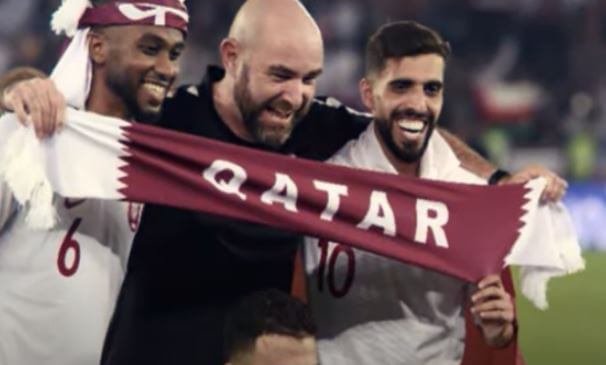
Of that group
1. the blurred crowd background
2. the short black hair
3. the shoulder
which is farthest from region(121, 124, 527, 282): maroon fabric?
the blurred crowd background

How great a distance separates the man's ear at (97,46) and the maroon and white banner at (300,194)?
0.20 metres

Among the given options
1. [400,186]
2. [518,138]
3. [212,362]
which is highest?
[518,138]

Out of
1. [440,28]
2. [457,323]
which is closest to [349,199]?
[457,323]

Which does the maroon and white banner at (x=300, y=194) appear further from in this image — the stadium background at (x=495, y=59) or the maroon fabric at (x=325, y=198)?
the stadium background at (x=495, y=59)

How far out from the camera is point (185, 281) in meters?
3.94

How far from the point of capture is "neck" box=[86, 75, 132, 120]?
3938 mm

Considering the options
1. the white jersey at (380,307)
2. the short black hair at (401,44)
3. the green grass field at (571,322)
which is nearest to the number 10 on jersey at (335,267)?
the white jersey at (380,307)

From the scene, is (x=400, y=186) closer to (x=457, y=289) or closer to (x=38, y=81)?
(x=457, y=289)

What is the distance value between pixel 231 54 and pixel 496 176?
30.0 inches

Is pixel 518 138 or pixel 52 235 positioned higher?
pixel 518 138

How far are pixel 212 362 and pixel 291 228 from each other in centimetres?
40

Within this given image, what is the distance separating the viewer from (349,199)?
3.92m

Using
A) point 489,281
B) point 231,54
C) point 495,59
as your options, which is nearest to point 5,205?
point 231,54

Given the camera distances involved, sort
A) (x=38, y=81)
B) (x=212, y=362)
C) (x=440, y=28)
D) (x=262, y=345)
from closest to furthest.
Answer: (x=262, y=345) < (x=38, y=81) < (x=212, y=362) < (x=440, y=28)
